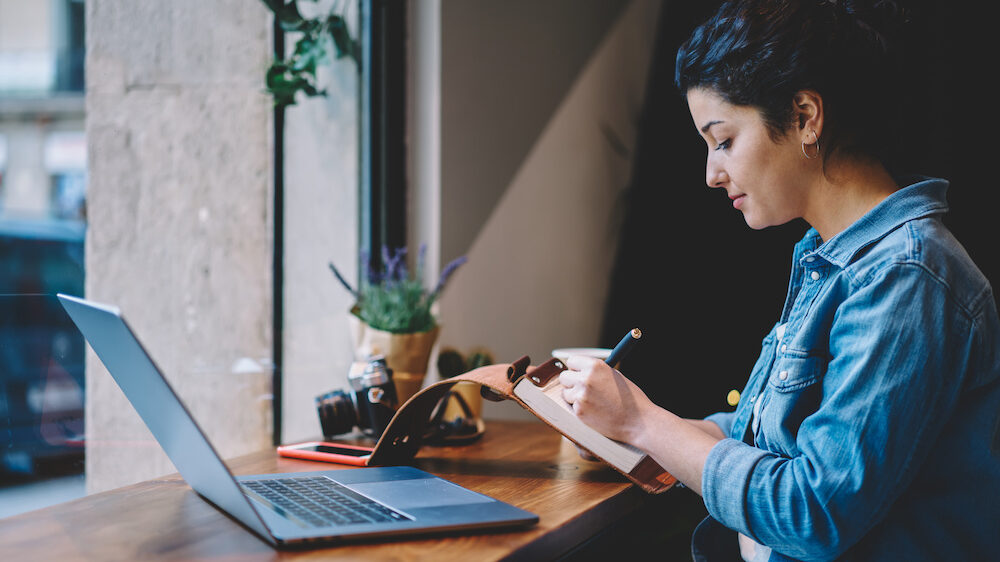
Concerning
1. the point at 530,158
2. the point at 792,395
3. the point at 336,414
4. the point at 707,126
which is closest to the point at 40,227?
the point at 336,414

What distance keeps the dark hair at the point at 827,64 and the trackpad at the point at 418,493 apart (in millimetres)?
611

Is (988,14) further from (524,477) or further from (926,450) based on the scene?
(524,477)

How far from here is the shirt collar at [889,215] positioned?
0.90 meters

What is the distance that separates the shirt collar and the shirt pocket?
135 mm

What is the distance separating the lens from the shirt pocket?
35.1 inches

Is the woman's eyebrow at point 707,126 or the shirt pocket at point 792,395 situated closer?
the shirt pocket at point 792,395

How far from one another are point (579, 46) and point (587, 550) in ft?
6.44

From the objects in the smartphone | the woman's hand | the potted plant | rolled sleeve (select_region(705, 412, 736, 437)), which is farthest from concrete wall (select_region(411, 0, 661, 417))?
the woman's hand

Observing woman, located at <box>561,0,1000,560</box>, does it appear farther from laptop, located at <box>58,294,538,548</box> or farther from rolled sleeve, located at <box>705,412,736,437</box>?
laptop, located at <box>58,294,538,548</box>

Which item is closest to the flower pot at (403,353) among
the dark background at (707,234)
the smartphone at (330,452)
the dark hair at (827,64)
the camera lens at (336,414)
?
the camera lens at (336,414)

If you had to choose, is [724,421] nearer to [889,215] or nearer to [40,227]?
[889,215]

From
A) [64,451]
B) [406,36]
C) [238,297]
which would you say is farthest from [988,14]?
[64,451]

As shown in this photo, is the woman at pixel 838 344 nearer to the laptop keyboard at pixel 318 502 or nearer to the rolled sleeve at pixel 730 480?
the rolled sleeve at pixel 730 480

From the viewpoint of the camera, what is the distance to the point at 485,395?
116 cm
